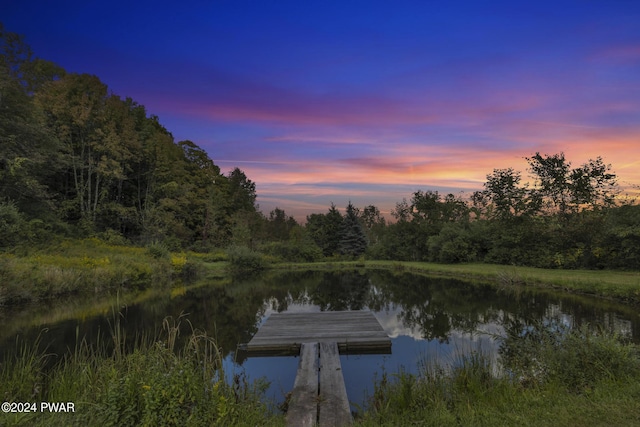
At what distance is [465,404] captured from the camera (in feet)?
13.9

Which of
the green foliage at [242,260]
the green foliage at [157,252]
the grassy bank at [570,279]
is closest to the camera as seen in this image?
the grassy bank at [570,279]

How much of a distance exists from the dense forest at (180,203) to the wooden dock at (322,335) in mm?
16019

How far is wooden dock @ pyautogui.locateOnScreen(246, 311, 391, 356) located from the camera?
832 cm

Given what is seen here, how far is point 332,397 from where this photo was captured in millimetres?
4945

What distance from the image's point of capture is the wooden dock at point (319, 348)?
4.55 metres

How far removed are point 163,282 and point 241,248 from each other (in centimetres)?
967

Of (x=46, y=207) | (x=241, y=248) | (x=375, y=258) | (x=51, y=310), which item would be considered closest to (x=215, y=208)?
(x=241, y=248)

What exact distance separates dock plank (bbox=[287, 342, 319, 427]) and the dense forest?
60.5ft

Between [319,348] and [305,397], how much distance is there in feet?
9.42

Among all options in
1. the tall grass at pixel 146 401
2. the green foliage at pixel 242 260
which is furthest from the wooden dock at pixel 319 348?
the green foliage at pixel 242 260

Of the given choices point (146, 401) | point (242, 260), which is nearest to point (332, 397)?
point (146, 401)

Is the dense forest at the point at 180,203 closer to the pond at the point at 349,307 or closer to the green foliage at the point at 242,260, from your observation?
the green foliage at the point at 242,260

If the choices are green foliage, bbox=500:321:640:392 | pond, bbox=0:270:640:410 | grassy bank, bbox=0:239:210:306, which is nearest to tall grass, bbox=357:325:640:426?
green foliage, bbox=500:321:640:392

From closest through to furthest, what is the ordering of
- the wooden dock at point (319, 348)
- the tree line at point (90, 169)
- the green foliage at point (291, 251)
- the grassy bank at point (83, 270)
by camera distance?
the wooden dock at point (319, 348) < the grassy bank at point (83, 270) < the tree line at point (90, 169) < the green foliage at point (291, 251)
